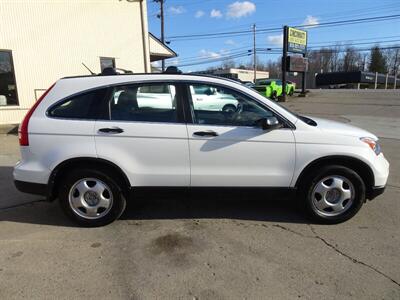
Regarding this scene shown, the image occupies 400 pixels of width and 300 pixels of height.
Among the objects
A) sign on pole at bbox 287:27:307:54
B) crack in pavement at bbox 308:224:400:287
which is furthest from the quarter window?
sign on pole at bbox 287:27:307:54

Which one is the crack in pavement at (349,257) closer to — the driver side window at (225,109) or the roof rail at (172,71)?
the driver side window at (225,109)

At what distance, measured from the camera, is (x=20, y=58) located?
11930 mm

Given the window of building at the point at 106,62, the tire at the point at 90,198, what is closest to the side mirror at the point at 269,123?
the tire at the point at 90,198

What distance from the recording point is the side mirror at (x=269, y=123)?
381 cm

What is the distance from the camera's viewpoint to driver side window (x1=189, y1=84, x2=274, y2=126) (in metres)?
3.96

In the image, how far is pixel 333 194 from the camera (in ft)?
13.4

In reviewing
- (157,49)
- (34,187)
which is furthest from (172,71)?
(157,49)

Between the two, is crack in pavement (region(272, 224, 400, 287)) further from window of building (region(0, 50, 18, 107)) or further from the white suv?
window of building (region(0, 50, 18, 107))

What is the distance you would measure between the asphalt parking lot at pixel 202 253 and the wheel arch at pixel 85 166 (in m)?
0.32

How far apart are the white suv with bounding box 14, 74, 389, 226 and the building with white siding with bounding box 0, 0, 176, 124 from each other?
9.33 m

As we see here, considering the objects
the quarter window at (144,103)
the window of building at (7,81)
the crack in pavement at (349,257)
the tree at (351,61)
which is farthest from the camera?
the tree at (351,61)

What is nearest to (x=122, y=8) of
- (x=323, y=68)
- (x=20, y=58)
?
(x=20, y=58)

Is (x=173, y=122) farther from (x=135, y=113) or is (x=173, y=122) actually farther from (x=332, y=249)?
(x=332, y=249)

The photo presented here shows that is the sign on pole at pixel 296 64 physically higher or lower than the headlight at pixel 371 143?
higher
